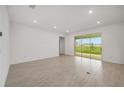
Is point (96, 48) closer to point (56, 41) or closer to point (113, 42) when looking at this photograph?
point (113, 42)

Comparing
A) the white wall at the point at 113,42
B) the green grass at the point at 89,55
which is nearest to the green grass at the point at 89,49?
the green grass at the point at 89,55

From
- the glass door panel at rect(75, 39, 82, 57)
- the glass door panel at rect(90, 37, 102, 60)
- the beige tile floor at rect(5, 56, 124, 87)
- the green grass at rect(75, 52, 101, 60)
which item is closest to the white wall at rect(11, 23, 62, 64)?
the beige tile floor at rect(5, 56, 124, 87)

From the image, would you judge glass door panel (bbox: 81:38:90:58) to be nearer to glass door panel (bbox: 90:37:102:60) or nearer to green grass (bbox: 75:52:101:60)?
green grass (bbox: 75:52:101:60)

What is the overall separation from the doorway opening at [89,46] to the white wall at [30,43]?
111 inches

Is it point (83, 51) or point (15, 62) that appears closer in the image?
point (15, 62)

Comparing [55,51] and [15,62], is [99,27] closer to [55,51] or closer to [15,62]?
[55,51]

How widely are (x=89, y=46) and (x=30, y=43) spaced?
567 centimetres

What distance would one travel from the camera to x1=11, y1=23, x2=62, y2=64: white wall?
598 cm

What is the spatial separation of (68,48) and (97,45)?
149 inches

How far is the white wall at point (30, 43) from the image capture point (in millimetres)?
5977

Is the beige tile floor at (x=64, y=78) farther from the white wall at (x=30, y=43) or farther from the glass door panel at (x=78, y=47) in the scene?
the glass door panel at (x=78, y=47)
